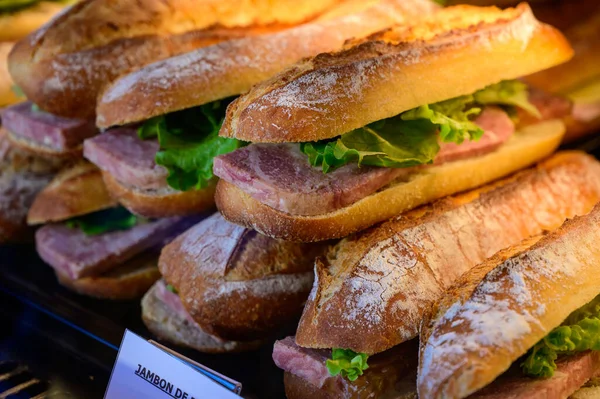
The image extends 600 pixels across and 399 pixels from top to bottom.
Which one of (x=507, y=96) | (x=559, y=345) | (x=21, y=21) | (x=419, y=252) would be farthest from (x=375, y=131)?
(x=21, y=21)

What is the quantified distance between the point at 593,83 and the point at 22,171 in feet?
11.5

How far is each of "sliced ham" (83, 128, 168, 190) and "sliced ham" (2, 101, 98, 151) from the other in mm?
195

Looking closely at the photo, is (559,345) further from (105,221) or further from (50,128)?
(50,128)

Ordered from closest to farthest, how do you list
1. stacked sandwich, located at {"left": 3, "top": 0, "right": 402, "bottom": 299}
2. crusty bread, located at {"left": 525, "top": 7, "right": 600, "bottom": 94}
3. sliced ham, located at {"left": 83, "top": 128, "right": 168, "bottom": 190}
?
1. sliced ham, located at {"left": 83, "top": 128, "right": 168, "bottom": 190}
2. stacked sandwich, located at {"left": 3, "top": 0, "right": 402, "bottom": 299}
3. crusty bread, located at {"left": 525, "top": 7, "right": 600, "bottom": 94}

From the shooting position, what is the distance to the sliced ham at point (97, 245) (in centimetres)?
342

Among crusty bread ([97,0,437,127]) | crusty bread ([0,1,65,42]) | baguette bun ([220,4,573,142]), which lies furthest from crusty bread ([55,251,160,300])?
crusty bread ([0,1,65,42])

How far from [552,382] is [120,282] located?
2.27m

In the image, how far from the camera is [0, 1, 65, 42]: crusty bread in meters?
4.36

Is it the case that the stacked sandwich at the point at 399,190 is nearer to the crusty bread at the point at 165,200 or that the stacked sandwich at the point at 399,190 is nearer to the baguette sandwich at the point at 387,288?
the baguette sandwich at the point at 387,288

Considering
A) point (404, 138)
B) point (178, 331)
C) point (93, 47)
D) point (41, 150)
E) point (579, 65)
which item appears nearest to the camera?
point (404, 138)

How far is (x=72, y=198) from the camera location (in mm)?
3582

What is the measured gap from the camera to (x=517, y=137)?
3219 millimetres

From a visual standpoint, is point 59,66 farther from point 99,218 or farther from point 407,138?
point 407,138

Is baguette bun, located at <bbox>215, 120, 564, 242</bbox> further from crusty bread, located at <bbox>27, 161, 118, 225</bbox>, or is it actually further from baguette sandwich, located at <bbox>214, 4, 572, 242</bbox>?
crusty bread, located at <bbox>27, 161, 118, 225</bbox>
